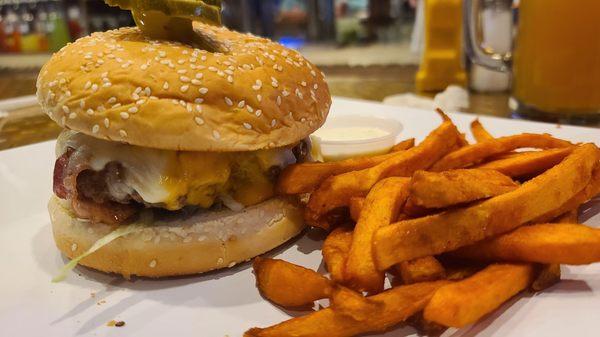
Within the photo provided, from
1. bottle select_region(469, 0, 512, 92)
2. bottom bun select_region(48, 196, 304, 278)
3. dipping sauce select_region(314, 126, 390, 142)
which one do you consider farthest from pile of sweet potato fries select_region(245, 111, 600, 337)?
bottle select_region(469, 0, 512, 92)

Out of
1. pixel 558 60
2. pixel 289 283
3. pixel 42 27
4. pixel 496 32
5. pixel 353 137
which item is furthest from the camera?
pixel 42 27

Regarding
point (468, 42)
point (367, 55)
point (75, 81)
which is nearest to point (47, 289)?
point (75, 81)

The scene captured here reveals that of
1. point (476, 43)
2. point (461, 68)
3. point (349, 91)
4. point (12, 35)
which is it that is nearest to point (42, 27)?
point (12, 35)

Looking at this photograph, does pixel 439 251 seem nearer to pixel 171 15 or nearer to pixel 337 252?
pixel 337 252

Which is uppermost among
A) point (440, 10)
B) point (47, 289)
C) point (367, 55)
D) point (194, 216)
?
point (440, 10)

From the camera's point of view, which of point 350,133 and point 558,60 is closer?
point 350,133

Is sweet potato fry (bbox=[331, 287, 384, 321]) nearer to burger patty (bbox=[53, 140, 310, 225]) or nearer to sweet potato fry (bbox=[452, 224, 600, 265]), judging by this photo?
sweet potato fry (bbox=[452, 224, 600, 265])

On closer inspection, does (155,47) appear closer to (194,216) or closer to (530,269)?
(194,216)

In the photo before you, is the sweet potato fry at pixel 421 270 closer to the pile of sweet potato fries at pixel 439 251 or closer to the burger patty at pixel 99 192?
the pile of sweet potato fries at pixel 439 251
